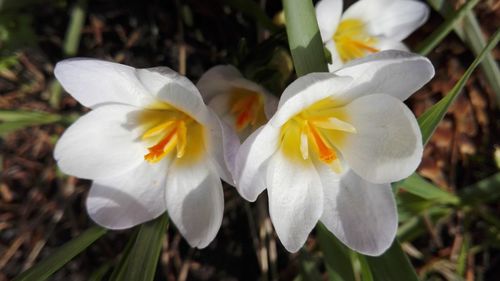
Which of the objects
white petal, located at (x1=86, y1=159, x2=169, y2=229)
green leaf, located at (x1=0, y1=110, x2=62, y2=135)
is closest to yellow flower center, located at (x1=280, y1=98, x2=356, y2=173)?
white petal, located at (x1=86, y1=159, x2=169, y2=229)

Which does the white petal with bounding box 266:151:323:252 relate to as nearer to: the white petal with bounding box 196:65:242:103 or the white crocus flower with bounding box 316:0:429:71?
the white petal with bounding box 196:65:242:103

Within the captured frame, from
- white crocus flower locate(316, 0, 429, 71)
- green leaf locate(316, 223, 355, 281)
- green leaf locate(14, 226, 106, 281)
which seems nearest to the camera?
green leaf locate(14, 226, 106, 281)

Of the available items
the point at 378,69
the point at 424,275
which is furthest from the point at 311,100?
the point at 424,275

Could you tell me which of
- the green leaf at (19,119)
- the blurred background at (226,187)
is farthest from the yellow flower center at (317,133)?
the green leaf at (19,119)

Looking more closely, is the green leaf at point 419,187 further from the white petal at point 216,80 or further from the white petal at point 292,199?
the white petal at point 216,80

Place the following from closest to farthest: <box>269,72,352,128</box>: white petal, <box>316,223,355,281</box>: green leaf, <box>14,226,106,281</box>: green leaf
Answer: <box>269,72,352,128</box>: white petal < <box>14,226,106,281</box>: green leaf < <box>316,223,355,281</box>: green leaf

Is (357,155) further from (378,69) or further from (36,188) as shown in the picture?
(36,188)
